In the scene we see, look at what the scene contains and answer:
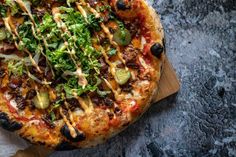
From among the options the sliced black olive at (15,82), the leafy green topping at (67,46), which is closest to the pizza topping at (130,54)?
the leafy green topping at (67,46)

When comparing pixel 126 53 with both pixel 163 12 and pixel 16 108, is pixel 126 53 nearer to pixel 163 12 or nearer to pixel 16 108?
pixel 163 12

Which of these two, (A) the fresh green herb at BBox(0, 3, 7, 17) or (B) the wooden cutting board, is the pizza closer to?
(A) the fresh green herb at BBox(0, 3, 7, 17)

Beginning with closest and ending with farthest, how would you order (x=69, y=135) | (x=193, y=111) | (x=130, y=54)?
(x=69, y=135) → (x=130, y=54) → (x=193, y=111)

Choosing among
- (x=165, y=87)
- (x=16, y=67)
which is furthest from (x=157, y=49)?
(x=16, y=67)

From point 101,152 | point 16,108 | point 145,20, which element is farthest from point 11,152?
point 145,20

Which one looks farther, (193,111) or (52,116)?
(193,111)

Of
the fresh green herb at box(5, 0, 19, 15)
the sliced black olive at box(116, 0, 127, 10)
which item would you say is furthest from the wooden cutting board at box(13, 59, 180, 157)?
the fresh green herb at box(5, 0, 19, 15)

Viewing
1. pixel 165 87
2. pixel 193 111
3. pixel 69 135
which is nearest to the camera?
pixel 69 135

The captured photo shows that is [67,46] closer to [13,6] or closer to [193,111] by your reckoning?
[13,6]
